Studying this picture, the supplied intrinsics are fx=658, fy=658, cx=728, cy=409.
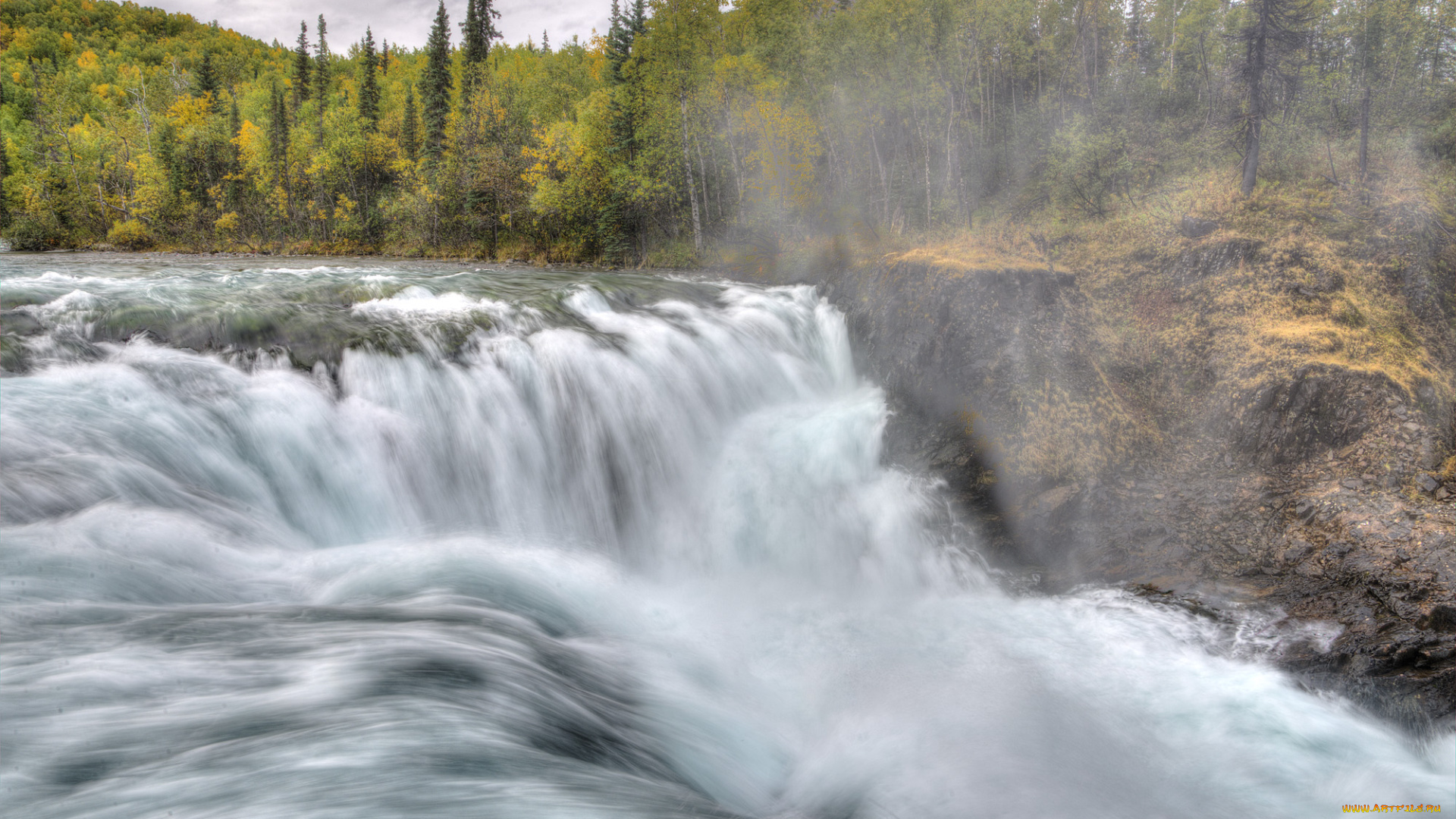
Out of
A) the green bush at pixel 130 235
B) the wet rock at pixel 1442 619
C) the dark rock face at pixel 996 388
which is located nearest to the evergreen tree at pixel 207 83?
the green bush at pixel 130 235

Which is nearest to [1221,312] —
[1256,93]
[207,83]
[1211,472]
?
[1211,472]

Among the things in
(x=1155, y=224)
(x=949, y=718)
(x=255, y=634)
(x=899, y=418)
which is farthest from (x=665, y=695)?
(x=1155, y=224)

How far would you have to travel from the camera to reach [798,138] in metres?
25.0

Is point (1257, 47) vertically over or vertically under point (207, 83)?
under

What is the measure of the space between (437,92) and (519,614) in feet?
148

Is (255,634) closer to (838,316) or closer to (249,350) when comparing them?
(249,350)

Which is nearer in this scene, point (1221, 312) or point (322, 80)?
point (1221, 312)

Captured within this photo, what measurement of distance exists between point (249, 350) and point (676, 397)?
183 inches

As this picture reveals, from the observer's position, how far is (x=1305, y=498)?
668 cm

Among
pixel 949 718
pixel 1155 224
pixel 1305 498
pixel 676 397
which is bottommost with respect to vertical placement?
pixel 949 718

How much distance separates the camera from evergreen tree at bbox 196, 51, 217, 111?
5959 centimetres

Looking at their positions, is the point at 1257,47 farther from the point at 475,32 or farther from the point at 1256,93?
the point at 475,32

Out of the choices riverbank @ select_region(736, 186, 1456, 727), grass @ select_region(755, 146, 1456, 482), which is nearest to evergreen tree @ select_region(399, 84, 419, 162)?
grass @ select_region(755, 146, 1456, 482)

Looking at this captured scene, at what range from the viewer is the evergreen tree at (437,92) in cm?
3962
